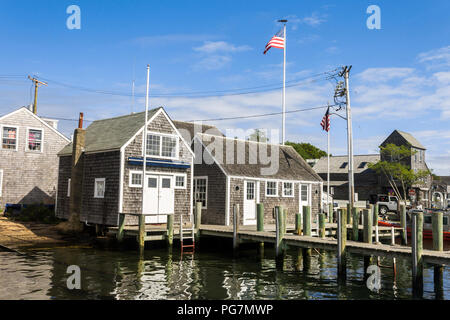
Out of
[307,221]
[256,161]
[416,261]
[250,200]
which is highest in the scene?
[256,161]

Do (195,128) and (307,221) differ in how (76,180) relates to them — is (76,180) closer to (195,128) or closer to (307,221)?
(195,128)

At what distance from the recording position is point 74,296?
1123 centimetres

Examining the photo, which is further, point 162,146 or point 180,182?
point 180,182

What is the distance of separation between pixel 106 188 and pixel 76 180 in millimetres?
2651

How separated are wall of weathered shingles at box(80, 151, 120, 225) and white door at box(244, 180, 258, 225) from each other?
25.8 feet

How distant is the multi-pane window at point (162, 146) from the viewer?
22.0 meters

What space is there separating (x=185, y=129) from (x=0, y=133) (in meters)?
13.2

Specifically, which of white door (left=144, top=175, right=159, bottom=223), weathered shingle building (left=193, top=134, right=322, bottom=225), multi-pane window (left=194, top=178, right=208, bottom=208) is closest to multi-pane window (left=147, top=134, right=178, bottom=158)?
white door (left=144, top=175, right=159, bottom=223)

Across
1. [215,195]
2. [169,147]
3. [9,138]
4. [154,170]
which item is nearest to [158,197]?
[154,170]

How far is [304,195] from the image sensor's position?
28.4 meters

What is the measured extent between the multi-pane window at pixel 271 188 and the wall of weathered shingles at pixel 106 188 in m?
9.76

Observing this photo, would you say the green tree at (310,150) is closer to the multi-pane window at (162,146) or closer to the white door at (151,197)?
the multi-pane window at (162,146)

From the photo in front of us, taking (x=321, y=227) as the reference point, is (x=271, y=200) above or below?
above

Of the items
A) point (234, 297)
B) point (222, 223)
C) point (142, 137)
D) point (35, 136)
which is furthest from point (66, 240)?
point (35, 136)
